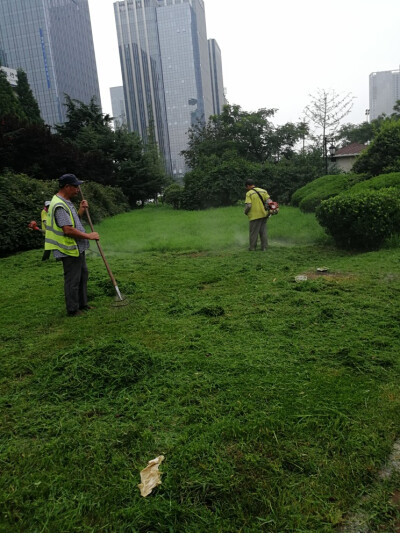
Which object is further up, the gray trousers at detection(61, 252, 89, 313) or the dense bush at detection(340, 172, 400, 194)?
the dense bush at detection(340, 172, 400, 194)

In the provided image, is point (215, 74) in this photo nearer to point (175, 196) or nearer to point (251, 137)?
point (251, 137)

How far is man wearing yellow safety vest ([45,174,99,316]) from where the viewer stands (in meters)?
4.14

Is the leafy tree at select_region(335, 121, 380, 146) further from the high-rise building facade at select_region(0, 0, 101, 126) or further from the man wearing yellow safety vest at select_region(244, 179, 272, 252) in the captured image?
the high-rise building facade at select_region(0, 0, 101, 126)

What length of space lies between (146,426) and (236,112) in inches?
1188

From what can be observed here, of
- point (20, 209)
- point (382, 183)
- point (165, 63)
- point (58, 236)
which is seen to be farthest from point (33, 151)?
point (165, 63)

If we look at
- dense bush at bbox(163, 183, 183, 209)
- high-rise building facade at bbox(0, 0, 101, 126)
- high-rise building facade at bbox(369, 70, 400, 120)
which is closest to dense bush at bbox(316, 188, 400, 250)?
dense bush at bbox(163, 183, 183, 209)

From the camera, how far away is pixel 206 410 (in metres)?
2.29

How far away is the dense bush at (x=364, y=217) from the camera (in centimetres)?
695

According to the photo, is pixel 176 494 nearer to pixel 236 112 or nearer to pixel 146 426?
pixel 146 426

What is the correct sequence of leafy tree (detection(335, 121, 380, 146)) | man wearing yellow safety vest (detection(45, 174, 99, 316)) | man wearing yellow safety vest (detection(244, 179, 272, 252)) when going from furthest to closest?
1. leafy tree (detection(335, 121, 380, 146))
2. man wearing yellow safety vest (detection(244, 179, 272, 252))
3. man wearing yellow safety vest (detection(45, 174, 99, 316))

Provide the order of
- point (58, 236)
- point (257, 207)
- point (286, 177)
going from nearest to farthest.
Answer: point (58, 236) → point (257, 207) → point (286, 177)

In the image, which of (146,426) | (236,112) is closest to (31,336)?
(146,426)

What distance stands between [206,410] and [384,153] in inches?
460

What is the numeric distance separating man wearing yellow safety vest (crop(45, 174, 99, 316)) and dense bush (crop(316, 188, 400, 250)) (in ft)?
15.9
